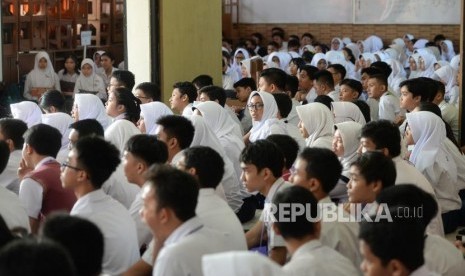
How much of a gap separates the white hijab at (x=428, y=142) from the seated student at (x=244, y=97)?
3.04m

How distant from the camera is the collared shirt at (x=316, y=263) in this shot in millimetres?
3523

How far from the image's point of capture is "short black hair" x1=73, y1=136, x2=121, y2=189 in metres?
4.54

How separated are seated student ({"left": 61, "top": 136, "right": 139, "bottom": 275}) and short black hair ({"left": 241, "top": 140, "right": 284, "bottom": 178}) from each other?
681 millimetres

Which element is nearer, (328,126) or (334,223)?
(334,223)

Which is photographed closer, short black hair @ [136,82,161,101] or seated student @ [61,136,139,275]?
seated student @ [61,136,139,275]

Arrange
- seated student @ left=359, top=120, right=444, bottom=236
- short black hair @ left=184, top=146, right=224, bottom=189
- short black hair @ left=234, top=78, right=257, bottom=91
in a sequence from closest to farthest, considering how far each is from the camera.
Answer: short black hair @ left=184, top=146, right=224, bottom=189
seated student @ left=359, top=120, right=444, bottom=236
short black hair @ left=234, top=78, right=257, bottom=91

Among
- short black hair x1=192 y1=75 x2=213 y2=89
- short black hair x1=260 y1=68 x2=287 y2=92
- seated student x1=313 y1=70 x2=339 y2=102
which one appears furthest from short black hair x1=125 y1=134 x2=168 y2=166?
seated student x1=313 y1=70 x2=339 y2=102

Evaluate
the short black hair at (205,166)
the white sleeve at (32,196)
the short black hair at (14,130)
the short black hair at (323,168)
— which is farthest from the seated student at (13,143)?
the short black hair at (323,168)

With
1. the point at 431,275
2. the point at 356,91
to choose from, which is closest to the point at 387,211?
the point at 431,275

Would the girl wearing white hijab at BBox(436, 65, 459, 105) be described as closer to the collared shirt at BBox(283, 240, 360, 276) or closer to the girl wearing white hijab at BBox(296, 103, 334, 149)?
the girl wearing white hijab at BBox(296, 103, 334, 149)

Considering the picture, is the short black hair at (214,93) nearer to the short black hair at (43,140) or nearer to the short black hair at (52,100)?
the short black hair at (52,100)

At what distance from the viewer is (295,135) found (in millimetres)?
7641

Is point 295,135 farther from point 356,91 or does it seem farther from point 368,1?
point 368,1

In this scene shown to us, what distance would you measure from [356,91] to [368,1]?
31.0 ft
